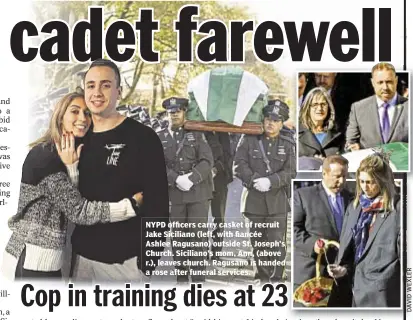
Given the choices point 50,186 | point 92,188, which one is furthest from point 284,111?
point 50,186

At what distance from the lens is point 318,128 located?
2.33 meters

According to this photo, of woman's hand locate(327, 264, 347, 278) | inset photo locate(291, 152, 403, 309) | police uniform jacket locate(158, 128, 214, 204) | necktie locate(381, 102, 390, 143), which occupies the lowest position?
woman's hand locate(327, 264, 347, 278)

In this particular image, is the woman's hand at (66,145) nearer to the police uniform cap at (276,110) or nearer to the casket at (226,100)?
the casket at (226,100)

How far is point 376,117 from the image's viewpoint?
7.64ft

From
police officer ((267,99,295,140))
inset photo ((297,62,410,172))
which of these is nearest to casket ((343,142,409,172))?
inset photo ((297,62,410,172))

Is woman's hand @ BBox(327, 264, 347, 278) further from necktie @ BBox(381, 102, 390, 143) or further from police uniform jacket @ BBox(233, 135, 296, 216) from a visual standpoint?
necktie @ BBox(381, 102, 390, 143)

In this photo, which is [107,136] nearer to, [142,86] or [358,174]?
[142,86]

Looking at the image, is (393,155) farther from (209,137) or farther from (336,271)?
(209,137)

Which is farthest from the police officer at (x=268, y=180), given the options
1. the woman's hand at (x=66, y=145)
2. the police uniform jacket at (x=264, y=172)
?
the woman's hand at (x=66, y=145)

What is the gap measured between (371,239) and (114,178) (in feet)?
2.64

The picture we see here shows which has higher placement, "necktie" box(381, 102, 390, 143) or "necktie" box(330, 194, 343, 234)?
"necktie" box(381, 102, 390, 143)

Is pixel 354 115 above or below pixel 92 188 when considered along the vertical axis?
above

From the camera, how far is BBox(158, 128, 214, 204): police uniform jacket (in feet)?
7.62

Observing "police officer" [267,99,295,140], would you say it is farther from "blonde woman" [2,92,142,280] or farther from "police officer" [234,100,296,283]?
"blonde woman" [2,92,142,280]
